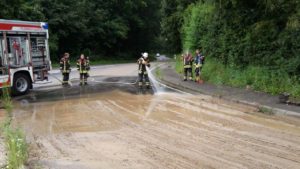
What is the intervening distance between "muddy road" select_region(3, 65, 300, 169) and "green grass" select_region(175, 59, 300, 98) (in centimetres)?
227

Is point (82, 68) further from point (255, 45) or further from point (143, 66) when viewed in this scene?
point (255, 45)

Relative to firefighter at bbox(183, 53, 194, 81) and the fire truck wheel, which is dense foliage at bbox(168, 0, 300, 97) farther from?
the fire truck wheel

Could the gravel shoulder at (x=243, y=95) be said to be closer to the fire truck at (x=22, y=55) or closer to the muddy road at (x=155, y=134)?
the muddy road at (x=155, y=134)

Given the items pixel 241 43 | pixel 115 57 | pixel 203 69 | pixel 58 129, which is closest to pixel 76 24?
pixel 115 57

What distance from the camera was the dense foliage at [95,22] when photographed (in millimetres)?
39638

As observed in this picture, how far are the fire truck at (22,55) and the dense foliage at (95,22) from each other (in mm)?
14705

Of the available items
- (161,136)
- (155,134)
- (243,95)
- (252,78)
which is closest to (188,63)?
(252,78)

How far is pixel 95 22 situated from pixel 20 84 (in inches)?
1451

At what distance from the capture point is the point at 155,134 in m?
8.73

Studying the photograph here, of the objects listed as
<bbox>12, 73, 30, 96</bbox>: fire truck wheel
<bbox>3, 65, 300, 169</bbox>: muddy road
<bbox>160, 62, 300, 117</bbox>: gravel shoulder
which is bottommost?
<bbox>3, 65, 300, 169</bbox>: muddy road

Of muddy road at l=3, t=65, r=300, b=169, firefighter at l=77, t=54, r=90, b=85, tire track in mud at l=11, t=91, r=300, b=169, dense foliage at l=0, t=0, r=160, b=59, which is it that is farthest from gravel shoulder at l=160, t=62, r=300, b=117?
dense foliage at l=0, t=0, r=160, b=59

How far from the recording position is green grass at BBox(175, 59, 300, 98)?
1413 cm

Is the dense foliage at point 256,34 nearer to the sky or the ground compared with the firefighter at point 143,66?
nearer to the sky

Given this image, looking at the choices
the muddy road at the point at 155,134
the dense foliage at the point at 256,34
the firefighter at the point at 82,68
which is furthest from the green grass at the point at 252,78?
the firefighter at the point at 82,68
